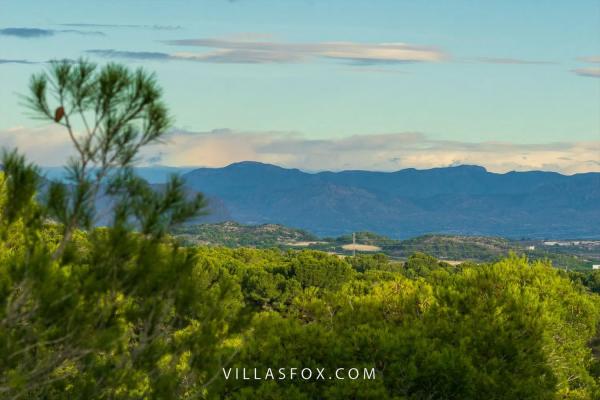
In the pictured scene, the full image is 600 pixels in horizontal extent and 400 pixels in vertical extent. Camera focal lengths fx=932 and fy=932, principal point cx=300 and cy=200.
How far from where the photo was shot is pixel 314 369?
2870 centimetres

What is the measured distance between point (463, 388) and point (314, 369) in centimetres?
466

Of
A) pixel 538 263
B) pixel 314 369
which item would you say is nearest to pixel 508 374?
pixel 314 369

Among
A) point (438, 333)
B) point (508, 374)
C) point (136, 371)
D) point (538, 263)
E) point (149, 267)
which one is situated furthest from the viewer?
point (538, 263)

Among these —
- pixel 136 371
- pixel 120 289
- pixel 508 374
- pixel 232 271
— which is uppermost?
pixel 120 289

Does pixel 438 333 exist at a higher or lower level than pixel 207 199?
lower

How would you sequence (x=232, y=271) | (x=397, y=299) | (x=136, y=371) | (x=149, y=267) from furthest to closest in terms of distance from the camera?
(x=232, y=271)
(x=397, y=299)
(x=136, y=371)
(x=149, y=267)

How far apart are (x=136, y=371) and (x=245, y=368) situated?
41.4ft

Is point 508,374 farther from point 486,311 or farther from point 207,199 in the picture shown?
point 207,199

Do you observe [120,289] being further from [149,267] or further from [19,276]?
[19,276]

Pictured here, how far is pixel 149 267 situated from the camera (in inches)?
580

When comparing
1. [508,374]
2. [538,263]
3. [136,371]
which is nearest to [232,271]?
[538,263]

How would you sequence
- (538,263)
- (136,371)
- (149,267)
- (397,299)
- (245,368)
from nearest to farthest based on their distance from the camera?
(149,267), (136,371), (245,368), (397,299), (538,263)

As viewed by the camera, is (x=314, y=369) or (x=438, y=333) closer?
(x=314, y=369)

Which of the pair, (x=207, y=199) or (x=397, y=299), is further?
(x=397, y=299)
